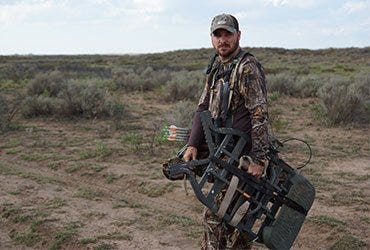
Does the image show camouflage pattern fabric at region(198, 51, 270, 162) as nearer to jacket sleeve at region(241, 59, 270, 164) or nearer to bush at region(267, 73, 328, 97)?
jacket sleeve at region(241, 59, 270, 164)

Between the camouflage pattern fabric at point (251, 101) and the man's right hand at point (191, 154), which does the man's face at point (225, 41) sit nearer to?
the camouflage pattern fabric at point (251, 101)

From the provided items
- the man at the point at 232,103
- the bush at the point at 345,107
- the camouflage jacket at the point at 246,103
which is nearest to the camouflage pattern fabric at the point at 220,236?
the man at the point at 232,103

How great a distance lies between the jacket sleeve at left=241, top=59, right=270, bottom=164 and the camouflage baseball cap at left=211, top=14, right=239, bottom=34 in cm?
28

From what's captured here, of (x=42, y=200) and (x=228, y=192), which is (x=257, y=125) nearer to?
(x=228, y=192)

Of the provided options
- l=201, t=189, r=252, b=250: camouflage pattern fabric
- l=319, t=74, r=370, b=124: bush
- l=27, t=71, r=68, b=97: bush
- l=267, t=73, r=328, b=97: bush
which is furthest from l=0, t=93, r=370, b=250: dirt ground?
l=27, t=71, r=68, b=97: bush

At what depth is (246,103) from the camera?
11.4 ft

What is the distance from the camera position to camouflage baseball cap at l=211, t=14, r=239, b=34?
3.49 metres

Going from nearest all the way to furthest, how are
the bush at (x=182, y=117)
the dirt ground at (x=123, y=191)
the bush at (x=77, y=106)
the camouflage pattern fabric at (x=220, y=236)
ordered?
the camouflage pattern fabric at (x=220, y=236), the dirt ground at (x=123, y=191), the bush at (x=182, y=117), the bush at (x=77, y=106)

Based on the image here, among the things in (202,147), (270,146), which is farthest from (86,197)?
(270,146)

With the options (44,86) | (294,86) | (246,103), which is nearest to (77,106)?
(44,86)

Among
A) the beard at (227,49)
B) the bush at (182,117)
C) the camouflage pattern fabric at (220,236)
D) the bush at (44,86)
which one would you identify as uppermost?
the beard at (227,49)

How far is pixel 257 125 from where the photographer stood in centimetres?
340

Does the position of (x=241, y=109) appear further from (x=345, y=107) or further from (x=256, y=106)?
(x=345, y=107)

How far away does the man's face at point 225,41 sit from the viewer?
3555 millimetres
